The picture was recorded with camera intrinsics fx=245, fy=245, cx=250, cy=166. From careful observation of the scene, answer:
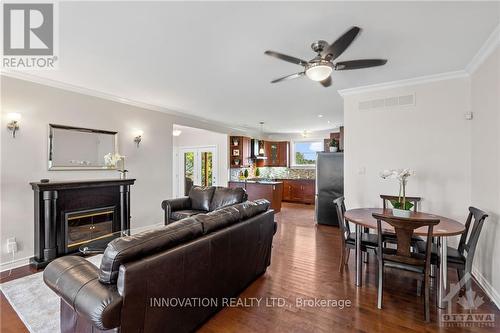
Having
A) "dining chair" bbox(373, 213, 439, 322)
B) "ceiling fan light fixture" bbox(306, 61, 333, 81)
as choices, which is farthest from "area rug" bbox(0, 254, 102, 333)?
"ceiling fan light fixture" bbox(306, 61, 333, 81)

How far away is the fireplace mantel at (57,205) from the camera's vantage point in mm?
3395

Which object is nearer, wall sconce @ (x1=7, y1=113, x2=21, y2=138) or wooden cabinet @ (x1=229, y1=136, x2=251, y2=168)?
wall sconce @ (x1=7, y1=113, x2=21, y2=138)

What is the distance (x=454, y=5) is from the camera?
6.57 ft

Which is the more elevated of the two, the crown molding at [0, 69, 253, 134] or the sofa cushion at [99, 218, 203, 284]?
the crown molding at [0, 69, 253, 134]

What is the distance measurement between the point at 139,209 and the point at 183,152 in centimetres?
410

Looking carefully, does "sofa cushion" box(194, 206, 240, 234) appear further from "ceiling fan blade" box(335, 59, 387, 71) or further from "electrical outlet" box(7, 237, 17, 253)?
"electrical outlet" box(7, 237, 17, 253)

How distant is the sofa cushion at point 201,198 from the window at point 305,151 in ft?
17.9

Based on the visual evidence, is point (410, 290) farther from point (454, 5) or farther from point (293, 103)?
point (293, 103)

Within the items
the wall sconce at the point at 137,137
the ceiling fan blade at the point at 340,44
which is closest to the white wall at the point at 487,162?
the ceiling fan blade at the point at 340,44

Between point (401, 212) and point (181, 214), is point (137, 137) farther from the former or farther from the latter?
point (401, 212)

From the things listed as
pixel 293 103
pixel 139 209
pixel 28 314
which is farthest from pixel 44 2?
pixel 293 103

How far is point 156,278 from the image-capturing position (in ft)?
5.21

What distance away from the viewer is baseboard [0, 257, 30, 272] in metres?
3.29

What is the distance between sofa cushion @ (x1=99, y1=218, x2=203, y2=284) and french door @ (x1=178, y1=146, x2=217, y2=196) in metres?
6.41
